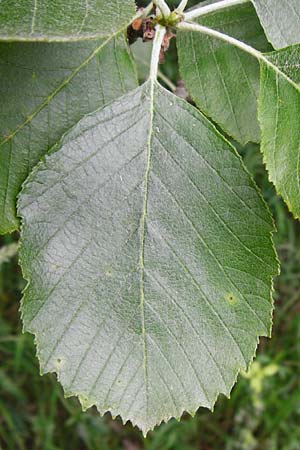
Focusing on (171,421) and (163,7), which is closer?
(163,7)

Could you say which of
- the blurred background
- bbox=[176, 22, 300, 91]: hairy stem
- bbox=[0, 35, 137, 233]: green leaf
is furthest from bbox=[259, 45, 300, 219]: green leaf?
the blurred background

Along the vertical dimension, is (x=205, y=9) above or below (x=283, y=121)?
above

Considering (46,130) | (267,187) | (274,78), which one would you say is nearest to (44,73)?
(46,130)

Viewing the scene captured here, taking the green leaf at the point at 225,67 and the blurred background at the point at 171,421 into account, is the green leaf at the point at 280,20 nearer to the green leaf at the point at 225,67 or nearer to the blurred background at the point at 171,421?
the green leaf at the point at 225,67

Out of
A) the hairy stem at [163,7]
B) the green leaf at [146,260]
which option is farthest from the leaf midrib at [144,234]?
the hairy stem at [163,7]

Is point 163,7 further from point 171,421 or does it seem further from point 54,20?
point 171,421

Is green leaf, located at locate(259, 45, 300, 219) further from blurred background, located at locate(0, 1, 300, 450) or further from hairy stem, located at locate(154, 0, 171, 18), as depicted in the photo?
blurred background, located at locate(0, 1, 300, 450)

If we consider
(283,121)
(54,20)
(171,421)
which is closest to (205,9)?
(283,121)
